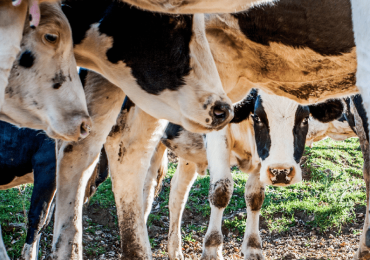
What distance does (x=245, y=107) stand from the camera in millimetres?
4359

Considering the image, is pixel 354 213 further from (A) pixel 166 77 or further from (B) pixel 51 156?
(A) pixel 166 77

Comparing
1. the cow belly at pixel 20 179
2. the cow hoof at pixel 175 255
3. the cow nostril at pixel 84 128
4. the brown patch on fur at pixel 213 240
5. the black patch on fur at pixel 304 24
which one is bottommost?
the cow hoof at pixel 175 255

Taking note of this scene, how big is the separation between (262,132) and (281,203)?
2.52 m

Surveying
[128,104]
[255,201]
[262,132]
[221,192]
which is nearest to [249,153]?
[255,201]

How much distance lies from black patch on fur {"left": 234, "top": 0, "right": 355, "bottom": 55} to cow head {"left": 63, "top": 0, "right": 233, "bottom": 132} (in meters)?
0.54

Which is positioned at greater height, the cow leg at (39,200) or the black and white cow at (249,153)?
the black and white cow at (249,153)

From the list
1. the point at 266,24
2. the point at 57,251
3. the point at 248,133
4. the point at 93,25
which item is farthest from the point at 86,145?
the point at 248,133

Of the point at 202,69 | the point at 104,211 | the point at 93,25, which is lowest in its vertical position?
the point at 104,211

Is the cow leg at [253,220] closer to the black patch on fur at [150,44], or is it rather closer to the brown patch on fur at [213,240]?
the brown patch on fur at [213,240]

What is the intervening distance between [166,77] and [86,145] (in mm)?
929

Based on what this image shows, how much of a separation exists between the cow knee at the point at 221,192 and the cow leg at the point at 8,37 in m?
3.04

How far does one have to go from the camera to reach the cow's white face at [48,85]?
204 centimetres

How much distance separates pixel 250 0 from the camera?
187 cm

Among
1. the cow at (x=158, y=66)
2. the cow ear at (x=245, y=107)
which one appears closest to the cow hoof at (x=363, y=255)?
the cow at (x=158, y=66)
